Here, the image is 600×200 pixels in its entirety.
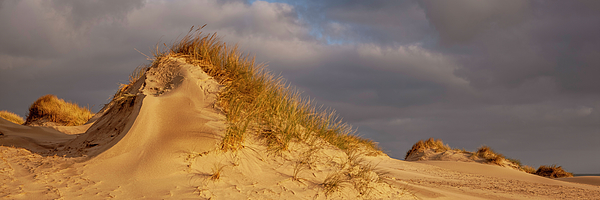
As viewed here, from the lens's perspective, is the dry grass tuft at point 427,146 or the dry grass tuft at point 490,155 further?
the dry grass tuft at point 427,146

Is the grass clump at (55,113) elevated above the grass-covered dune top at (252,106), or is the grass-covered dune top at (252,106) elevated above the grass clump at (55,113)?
the grass clump at (55,113)

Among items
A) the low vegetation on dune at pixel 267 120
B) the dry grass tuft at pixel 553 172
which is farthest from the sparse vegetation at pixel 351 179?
the dry grass tuft at pixel 553 172

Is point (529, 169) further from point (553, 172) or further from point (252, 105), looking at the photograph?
point (252, 105)

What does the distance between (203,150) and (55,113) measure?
15552 mm

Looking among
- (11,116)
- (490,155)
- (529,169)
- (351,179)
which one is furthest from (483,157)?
(11,116)

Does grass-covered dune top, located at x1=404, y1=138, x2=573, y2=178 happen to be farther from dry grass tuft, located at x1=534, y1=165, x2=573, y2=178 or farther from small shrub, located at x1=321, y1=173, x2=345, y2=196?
small shrub, located at x1=321, y1=173, x2=345, y2=196

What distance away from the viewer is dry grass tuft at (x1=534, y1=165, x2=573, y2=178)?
1623 centimetres

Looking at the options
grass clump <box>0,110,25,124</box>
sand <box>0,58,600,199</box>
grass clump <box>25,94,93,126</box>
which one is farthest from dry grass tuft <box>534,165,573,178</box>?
grass clump <box>0,110,25,124</box>

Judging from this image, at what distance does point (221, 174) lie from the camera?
13.9ft

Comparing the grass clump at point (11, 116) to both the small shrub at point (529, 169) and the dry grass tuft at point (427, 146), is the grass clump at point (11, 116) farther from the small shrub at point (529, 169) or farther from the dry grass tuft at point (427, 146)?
the small shrub at point (529, 169)

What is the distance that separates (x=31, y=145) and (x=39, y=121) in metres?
10.8

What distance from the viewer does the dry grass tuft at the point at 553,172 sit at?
53.3ft

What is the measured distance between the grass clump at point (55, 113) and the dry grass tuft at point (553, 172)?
22790mm

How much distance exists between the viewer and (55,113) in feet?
52.5
